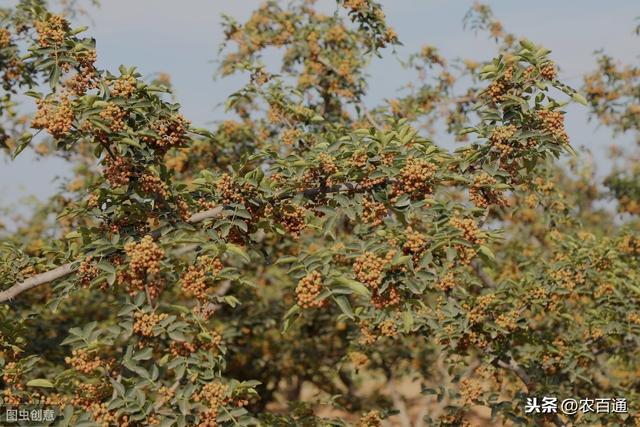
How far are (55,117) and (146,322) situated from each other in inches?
57.1

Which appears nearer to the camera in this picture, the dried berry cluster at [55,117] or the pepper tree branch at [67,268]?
the dried berry cluster at [55,117]

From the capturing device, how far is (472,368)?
8.06 m

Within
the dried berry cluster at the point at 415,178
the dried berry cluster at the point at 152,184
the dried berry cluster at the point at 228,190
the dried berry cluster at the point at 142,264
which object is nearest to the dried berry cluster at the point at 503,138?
the dried berry cluster at the point at 415,178

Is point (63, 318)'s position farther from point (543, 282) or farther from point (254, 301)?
point (543, 282)

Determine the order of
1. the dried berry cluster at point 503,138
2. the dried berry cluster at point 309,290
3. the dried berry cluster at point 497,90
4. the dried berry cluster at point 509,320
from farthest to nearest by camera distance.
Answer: the dried berry cluster at point 509,320 < the dried berry cluster at point 497,90 < the dried berry cluster at point 503,138 < the dried berry cluster at point 309,290

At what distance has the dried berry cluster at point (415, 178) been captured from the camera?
4277 millimetres

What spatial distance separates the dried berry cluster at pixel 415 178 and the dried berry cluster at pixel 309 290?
94cm

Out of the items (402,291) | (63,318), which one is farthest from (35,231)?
(402,291)

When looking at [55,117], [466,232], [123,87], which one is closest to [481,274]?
[466,232]

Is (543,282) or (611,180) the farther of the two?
(611,180)

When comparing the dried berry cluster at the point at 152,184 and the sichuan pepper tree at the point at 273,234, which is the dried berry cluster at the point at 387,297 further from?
the dried berry cluster at the point at 152,184

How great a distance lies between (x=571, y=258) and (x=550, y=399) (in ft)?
5.32

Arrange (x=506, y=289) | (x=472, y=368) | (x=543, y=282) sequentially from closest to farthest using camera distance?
(x=506, y=289) < (x=543, y=282) < (x=472, y=368)

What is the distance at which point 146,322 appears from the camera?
4.16 metres
